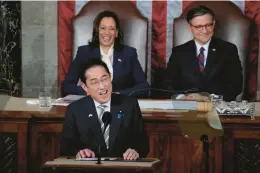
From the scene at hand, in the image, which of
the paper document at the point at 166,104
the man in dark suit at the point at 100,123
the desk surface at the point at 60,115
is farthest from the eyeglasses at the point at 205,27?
the man in dark suit at the point at 100,123

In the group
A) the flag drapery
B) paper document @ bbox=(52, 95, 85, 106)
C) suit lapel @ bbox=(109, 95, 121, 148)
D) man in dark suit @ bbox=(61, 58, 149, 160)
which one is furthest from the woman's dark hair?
suit lapel @ bbox=(109, 95, 121, 148)

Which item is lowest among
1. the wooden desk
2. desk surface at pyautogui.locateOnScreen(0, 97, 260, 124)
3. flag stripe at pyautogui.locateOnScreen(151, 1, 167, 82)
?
the wooden desk

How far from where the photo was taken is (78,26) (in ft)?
14.5

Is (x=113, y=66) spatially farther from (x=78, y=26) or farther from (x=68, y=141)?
(x=68, y=141)

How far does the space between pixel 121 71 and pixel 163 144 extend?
3.13ft

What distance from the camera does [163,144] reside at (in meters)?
3.37

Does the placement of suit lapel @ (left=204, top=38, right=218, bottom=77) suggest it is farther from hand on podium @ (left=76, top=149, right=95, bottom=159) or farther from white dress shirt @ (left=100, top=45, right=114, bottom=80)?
hand on podium @ (left=76, top=149, right=95, bottom=159)

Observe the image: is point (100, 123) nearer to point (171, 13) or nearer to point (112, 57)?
point (112, 57)

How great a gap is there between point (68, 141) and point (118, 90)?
112 centimetres

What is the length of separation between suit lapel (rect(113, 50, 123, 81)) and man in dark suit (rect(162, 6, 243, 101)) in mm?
366

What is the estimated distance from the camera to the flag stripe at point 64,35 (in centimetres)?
464

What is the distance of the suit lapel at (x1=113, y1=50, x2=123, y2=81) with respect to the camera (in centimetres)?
419

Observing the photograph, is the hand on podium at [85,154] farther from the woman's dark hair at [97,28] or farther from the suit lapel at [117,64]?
the woman's dark hair at [97,28]

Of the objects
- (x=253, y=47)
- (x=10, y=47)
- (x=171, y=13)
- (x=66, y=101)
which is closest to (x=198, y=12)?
(x=171, y=13)
